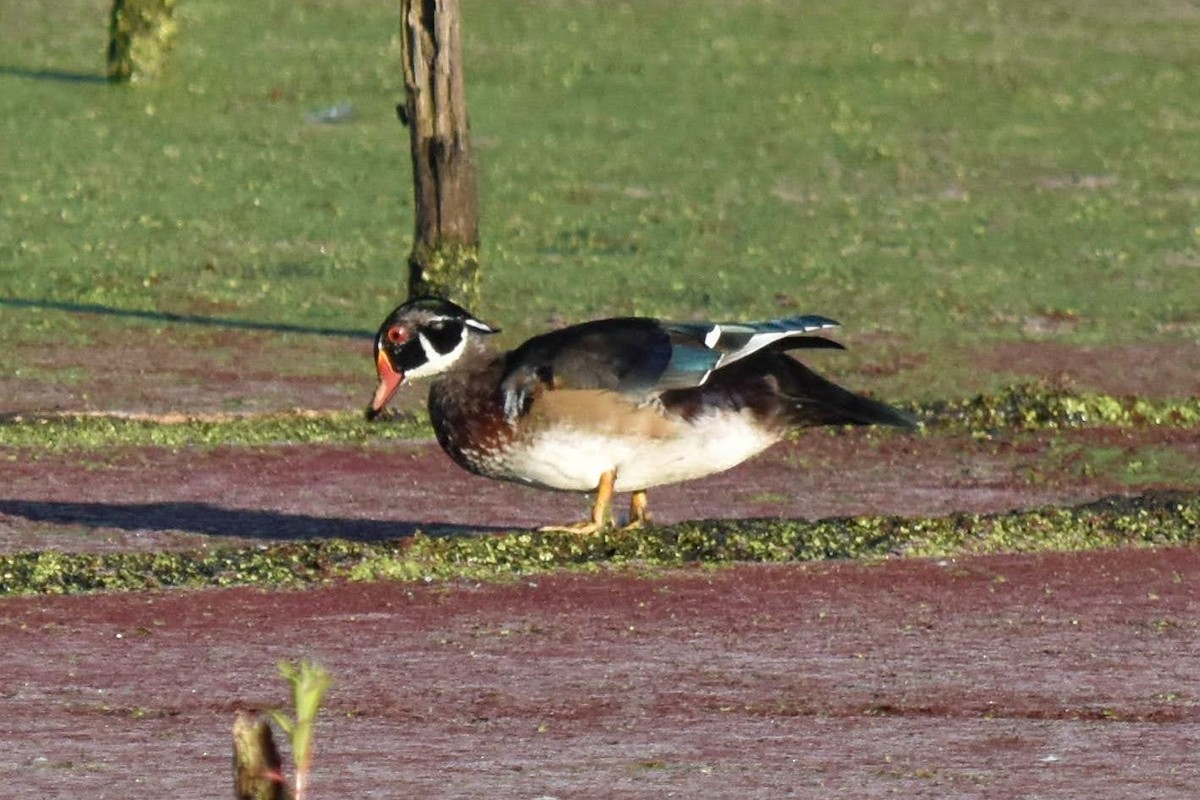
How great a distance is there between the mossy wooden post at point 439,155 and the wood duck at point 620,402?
363cm

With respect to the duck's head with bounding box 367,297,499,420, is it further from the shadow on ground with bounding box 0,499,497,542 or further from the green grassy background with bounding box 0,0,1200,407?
the green grassy background with bounding box 0,0,1200,407

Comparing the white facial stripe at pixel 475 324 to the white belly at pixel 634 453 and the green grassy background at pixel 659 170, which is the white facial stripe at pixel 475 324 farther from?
the green grassy background at pixel 659 170

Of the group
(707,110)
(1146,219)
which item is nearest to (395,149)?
(707,110)

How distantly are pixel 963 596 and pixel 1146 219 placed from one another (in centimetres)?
845

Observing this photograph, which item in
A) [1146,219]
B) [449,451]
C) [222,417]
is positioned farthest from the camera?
[1146,219]

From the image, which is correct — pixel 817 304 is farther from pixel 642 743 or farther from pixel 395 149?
pixel 642 743

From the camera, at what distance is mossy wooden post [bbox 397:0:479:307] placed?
1045 centimetres

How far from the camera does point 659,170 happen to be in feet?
51.5

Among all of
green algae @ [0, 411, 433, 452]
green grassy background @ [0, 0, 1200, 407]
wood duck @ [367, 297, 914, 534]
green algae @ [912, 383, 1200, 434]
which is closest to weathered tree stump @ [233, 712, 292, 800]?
wood duck @ [367, 297, 914, 534]

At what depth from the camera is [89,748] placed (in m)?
4.94

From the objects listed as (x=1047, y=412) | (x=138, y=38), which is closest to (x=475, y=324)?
(x=1047, y=412)

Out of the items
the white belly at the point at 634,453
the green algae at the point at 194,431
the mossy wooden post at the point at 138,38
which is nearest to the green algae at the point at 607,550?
the white belly at the point at 634,453

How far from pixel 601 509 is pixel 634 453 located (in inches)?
7.0

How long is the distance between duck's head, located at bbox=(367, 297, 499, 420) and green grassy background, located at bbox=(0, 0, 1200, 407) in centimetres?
274
